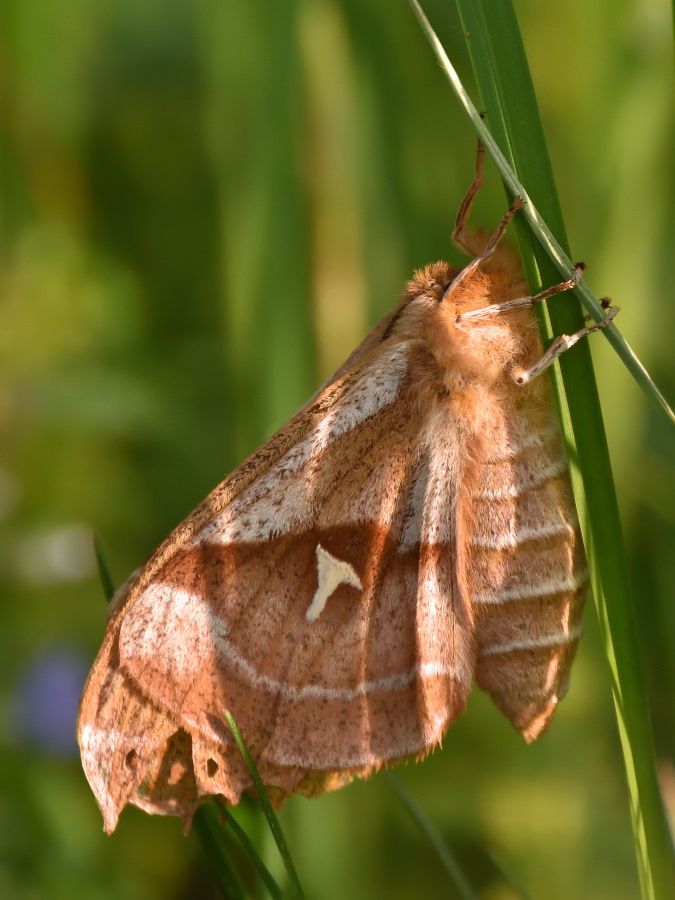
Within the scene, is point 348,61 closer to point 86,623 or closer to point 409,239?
point 409,239

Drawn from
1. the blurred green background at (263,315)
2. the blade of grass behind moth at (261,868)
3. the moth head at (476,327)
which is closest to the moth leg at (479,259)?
the moth head at (476,327)

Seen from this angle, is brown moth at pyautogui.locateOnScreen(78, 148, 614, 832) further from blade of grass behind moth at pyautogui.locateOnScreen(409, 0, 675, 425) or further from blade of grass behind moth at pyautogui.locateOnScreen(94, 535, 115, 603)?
blade of grass behind moth at pyautogui.locateOnScreen(409, 0, 675, 425)

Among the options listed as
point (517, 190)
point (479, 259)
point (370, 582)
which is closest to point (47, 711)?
point (370, 582)

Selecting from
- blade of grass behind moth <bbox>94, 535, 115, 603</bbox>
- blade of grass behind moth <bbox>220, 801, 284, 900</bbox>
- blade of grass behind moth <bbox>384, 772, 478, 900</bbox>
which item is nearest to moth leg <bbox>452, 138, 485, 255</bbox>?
blade of grass behind moth <bbox>94, 535, 115, 603</bbox>

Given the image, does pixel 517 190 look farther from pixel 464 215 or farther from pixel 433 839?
pixel 433 839

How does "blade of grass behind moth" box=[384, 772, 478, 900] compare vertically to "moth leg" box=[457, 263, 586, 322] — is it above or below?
below

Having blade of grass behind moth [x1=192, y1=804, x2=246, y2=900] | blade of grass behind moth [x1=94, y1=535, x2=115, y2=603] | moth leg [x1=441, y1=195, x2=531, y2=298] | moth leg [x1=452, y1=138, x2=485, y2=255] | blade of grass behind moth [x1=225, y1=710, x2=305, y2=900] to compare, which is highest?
moth leg [x1=452, y1=138, x2=485, y2=255]

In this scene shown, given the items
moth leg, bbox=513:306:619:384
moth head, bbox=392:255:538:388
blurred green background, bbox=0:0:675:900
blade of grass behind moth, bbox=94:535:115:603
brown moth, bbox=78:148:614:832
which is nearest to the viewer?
moth leg, bbox=513:306:619:384

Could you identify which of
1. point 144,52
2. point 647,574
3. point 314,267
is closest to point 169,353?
point 314,267
